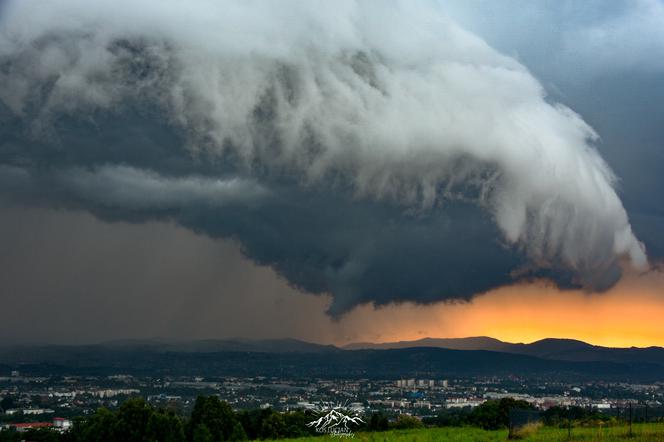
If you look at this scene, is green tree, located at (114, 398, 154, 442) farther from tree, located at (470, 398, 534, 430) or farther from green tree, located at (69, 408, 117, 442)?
tree, located at (470, 398, 534, 430)

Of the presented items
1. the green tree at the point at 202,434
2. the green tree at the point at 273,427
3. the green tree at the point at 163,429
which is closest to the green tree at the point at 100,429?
the green tree at the point at 163,429

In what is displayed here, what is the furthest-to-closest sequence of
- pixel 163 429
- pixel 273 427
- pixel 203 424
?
pixel 273 427
pixel 203 424
pixel 163 429

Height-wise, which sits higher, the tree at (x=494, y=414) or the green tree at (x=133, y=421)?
the tree at (x=494, y=414)

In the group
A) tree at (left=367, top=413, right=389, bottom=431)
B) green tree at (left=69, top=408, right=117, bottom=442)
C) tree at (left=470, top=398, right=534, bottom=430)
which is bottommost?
green tree at (left=69, top=408, right=117, bottom=442)

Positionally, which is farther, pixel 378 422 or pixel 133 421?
pixel 378 422

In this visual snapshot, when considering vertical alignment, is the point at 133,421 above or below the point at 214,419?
below

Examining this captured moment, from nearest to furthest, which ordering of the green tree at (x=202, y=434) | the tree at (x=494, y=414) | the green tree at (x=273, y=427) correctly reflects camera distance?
the tree at (x=494, y=414) → the green tree at (x=202, y=434) → the green tree at (x=273, y=427)

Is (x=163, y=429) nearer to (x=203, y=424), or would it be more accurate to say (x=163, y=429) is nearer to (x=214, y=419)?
(x=203, y=424)

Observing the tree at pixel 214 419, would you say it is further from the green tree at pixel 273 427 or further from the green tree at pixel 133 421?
the green tree at pixel 133 421

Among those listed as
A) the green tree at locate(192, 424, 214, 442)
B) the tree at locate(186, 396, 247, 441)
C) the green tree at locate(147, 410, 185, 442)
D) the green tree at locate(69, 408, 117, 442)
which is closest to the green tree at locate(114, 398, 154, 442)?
the green tree at locate(69, 408, 117, 442)

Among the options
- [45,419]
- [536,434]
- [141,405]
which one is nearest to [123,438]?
[141,405]

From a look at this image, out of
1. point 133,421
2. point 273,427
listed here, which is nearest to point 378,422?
point 273,427
